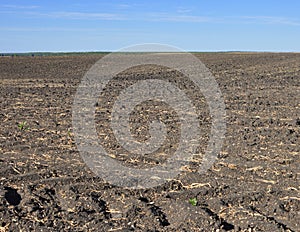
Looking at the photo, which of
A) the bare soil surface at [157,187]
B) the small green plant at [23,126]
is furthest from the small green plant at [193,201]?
the small green plant at [23,126]

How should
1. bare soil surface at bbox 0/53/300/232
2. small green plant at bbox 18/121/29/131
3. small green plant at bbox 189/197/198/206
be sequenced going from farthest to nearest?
small green plant at bbox 18/121/29/131, small green plant at bbox 189/197/198/206, bare soil surface at bbox 0/53/300/232

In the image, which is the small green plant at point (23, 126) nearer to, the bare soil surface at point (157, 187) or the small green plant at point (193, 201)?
the bare soil surface at point (157, 187)

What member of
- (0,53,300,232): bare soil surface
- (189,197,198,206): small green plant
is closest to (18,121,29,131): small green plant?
(0,53,300,232): bare soil surface

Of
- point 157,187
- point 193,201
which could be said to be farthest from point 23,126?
point 193,201

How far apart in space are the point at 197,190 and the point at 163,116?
519 centimetres

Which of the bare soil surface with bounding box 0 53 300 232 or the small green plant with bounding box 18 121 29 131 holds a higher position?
the small green plant with bounding box 18 121 29 131

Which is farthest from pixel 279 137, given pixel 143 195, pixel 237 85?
pixel 237 85

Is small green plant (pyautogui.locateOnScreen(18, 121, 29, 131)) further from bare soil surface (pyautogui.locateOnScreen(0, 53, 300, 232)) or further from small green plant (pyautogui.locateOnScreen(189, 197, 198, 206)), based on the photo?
small green plant (pyautogui.locateOnScreen(189, 197, 198, 206))

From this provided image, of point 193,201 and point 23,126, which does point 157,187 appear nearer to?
point 193,201

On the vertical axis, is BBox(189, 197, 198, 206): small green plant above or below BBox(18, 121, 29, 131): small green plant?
below

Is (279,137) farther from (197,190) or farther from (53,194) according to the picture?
(53,194)

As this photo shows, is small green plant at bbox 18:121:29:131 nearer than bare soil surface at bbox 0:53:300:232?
No

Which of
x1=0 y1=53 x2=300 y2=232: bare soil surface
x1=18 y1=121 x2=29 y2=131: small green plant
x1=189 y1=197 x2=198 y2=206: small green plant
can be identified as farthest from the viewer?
x1=18 y1=121 x2=29 y2=131: small green plant

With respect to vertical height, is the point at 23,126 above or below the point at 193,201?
above
